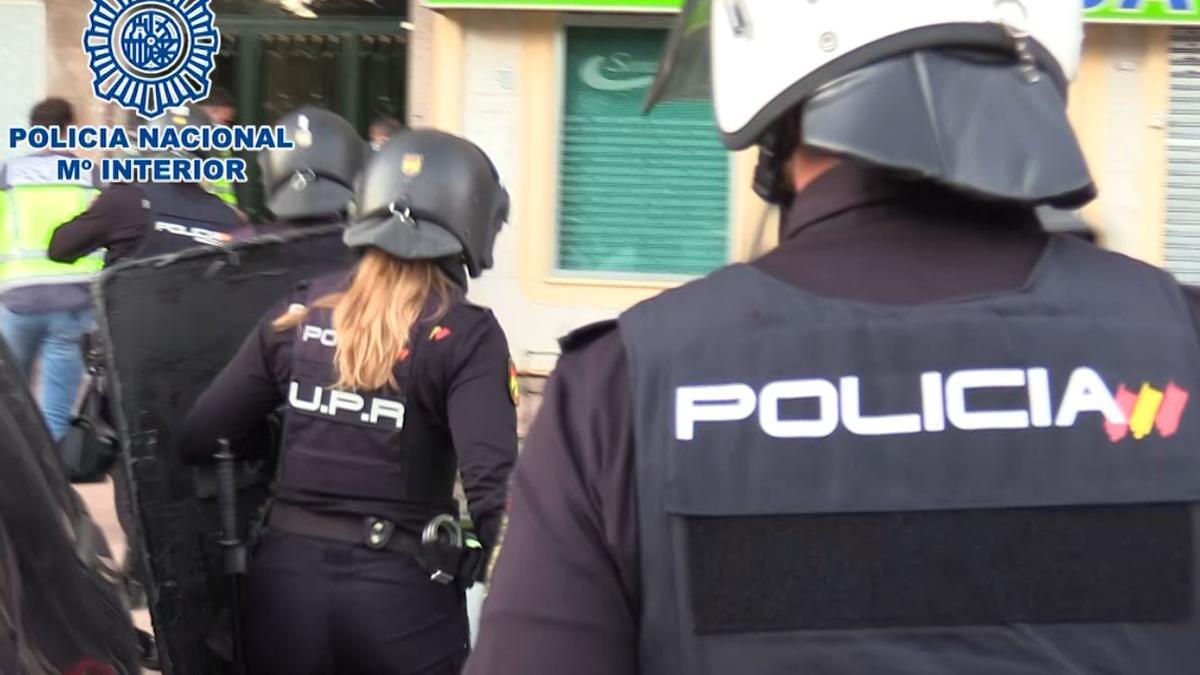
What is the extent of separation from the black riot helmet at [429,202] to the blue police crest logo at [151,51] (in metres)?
5.98

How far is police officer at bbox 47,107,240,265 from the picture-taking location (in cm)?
581

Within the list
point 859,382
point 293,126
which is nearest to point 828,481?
point 859,382

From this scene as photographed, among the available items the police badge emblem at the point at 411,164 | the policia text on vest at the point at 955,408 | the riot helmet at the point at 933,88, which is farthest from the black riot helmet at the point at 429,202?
the policia text on vest at the point at 955,408

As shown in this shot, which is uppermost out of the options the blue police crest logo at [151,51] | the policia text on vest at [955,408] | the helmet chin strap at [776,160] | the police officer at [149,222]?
the helmet chin strap at [776,160]

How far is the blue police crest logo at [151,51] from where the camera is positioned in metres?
9.32

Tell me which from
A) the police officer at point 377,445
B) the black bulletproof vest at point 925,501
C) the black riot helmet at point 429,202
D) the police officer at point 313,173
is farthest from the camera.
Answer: the police officer at point 313,173

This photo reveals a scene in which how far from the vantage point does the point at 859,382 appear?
149 centimetres

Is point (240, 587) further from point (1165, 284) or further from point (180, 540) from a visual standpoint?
point (1165, 284)

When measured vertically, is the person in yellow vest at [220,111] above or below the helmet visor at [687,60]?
below

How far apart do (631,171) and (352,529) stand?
4.23 metres

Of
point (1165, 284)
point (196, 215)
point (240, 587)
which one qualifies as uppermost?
point (1165, 284)

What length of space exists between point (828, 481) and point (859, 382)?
10 cm

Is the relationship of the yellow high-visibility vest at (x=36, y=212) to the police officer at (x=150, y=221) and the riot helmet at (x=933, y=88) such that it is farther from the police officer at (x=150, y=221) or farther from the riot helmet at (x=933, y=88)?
the riot helmet at (x=933, y=88)

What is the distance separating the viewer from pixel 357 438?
3.37 m
